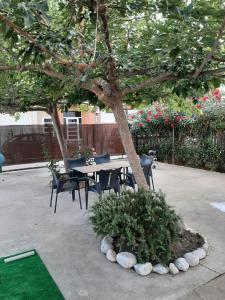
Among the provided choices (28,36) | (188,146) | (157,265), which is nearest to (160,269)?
(157,265)

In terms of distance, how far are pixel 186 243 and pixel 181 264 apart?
18.9 inches

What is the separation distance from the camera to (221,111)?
26.2 ft

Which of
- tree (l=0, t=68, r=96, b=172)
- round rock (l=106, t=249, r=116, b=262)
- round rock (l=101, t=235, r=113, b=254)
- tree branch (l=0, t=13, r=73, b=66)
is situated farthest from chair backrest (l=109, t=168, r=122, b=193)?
tree branch (l=0, t=13, r=73, b=66)

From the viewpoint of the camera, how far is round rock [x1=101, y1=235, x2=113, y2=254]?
3165 millimetres

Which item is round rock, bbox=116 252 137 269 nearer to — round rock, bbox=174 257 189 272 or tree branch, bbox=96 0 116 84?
round rock, bbox=174 257 189 272

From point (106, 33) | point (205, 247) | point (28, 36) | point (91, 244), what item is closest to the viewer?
point (28, 36)

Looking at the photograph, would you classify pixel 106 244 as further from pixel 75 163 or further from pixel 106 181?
pixel 75 163

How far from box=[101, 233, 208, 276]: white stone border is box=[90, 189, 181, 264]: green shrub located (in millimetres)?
73

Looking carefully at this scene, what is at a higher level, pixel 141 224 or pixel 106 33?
pixel 106 33

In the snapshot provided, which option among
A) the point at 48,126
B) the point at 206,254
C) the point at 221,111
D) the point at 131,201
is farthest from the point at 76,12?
the point at 48,126

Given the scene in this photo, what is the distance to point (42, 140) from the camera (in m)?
10.9

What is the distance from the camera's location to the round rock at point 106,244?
3.16 metres

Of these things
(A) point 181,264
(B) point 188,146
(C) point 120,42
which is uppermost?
(C) point 120,42

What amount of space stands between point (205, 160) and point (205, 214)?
174 inches
